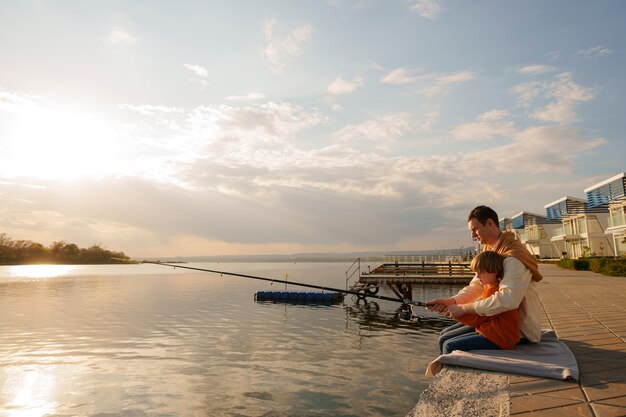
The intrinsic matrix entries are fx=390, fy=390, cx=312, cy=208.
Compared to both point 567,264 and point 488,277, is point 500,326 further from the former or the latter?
point 567,264

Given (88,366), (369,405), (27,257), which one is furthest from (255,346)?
(27,257)

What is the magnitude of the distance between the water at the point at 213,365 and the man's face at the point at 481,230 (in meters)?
4.30

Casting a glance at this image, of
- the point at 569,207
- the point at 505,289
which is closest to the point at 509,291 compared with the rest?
the point at 505,289

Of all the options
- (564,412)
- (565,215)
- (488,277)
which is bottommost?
(564,412)

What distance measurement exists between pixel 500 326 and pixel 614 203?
194 ft

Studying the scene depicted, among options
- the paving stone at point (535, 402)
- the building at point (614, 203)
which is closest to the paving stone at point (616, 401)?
the paving stone at point (535, 402)

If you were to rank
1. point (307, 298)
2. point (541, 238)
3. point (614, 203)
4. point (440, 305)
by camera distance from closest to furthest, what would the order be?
1. point (440, 305)
2. point (307, 298)
3. point (614, 203)
4. point (541, 238)

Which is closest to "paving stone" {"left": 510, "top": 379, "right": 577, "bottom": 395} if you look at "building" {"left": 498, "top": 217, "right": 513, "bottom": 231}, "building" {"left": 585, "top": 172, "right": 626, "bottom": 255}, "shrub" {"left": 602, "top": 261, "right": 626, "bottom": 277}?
"shrub" {"left": 602, "top": 261, "right": 626, "bottom": 277}

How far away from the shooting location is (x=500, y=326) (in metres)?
5.30

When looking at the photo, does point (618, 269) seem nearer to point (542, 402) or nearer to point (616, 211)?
point (616, 211)

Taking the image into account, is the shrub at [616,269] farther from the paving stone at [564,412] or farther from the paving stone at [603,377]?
the paving stone at [564,412]

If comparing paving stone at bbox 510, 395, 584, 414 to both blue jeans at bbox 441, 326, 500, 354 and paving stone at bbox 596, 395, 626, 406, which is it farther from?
blue jeans at bbox 441, 326, 500, 354

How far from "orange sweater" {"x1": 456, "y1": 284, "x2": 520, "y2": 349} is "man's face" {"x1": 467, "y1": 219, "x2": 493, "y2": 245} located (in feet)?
2.73

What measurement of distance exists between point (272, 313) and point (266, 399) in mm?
17328
